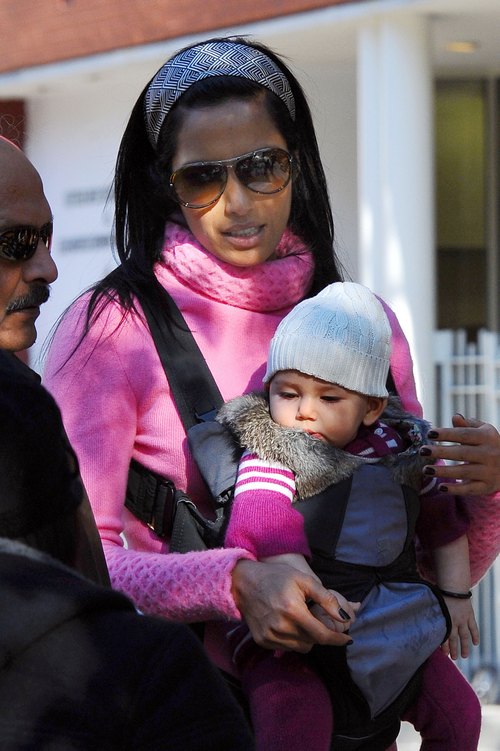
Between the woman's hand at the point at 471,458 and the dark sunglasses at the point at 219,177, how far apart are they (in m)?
0.65

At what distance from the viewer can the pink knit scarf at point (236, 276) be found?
2828mm

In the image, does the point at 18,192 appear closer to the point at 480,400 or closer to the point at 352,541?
the point at 352,541

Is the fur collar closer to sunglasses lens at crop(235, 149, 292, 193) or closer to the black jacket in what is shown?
sunglasses lens at crop(235, 149, 292, 193)

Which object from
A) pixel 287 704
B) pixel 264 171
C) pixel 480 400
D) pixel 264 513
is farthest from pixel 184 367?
pixel 480 400

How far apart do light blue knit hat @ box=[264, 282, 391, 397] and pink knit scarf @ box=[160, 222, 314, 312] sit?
13 centimetres

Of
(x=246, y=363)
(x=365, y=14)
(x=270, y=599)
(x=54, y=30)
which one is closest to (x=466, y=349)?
(x=365, y=14)

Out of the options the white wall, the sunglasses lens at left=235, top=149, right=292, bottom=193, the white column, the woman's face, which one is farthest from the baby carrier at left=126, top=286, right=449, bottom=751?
the white wall

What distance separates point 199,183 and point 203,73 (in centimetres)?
25

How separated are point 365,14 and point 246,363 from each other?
628cm

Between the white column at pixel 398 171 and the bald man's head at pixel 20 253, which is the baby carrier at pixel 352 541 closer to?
the bald man's head at pixel 20 253

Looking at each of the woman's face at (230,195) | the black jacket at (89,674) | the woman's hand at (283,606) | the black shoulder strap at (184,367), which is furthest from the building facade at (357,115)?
the black jacket at (89,674)

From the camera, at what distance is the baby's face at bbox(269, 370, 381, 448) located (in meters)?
2.68

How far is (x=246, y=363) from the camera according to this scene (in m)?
2.86

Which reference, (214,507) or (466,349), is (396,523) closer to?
(214,507)
